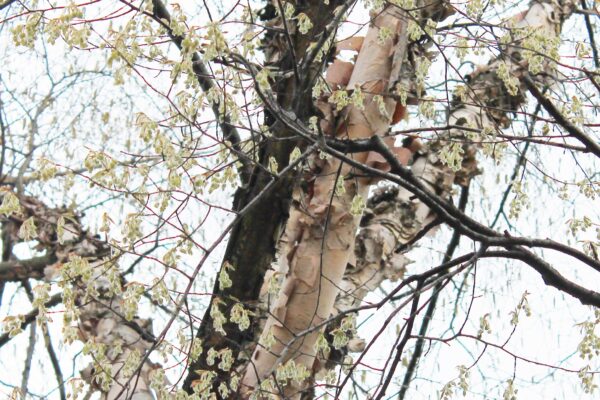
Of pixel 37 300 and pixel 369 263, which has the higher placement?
pixel 369 263

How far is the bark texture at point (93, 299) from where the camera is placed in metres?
2.87

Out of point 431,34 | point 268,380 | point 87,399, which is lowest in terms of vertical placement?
point 268,380

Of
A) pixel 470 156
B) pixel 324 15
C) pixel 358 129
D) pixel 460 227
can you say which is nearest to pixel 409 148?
pixel 470 156

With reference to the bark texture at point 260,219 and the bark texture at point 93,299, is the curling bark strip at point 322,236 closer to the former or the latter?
the bark texture at point 260,219

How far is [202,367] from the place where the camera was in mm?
3326

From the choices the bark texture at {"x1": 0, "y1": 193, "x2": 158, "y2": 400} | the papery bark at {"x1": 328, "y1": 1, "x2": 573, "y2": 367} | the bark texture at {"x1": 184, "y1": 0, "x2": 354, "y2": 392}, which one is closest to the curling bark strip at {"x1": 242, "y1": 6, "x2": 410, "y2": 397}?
the bark texture at {"x1": 184, "y1": 0, "x2": 354, "y2": 392}

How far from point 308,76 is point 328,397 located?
1.11 m

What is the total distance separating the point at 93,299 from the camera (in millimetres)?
2980

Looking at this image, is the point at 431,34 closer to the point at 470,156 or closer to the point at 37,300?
the point at 470,156

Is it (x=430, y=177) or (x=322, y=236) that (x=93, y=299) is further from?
(x=430, y=177)

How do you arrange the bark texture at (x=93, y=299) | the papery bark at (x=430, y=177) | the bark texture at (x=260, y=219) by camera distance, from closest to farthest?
1. the bark texture at (x=93, y=299)
2. the bark texture at (x=260, y=219)
3. the papery bark at (x=430, y=177)

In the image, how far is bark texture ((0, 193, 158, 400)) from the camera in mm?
2865

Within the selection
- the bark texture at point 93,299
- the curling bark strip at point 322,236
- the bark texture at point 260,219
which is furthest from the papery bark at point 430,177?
the bark texture at point 93,299

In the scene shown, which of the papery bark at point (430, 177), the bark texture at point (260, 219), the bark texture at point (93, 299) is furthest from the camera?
the papery bark at point (430, 177)
